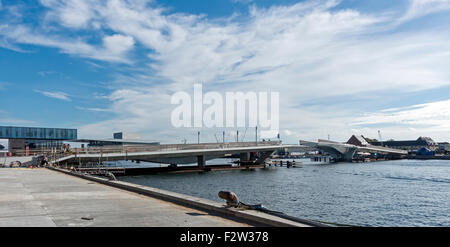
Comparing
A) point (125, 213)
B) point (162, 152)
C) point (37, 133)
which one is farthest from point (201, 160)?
point (125, 213)

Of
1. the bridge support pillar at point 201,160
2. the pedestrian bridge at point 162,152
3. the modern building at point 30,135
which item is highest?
the modern building at point 30,135

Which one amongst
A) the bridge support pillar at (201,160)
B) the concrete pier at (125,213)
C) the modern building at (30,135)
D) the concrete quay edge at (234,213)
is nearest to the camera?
the concrete quay edge at (234,213)

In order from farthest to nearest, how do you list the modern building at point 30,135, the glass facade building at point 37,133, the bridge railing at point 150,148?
the modern building at point 30,135 → the glass facade building at point 37,133 → the bridge railing at point 150,148

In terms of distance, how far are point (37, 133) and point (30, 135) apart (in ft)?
9.54

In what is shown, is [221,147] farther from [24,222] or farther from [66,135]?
[24,222]

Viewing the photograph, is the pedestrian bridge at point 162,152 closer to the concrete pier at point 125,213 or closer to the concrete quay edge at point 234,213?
the concrete pier at point 125,213

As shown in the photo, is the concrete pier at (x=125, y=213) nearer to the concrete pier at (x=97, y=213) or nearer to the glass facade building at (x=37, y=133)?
the concrete pier at (x=97, y=213)

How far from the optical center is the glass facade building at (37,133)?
115 m

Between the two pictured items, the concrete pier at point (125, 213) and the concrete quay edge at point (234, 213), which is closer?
the concrete quay edge at point (234, 213)

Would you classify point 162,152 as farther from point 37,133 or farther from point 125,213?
point 125,213

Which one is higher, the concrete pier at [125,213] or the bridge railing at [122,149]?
the bridge railing at [122,149]

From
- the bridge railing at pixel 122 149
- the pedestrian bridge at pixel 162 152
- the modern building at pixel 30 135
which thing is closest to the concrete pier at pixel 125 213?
the pedestrian bridge at pixel 162 152

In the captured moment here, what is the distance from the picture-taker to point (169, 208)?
1473cm
